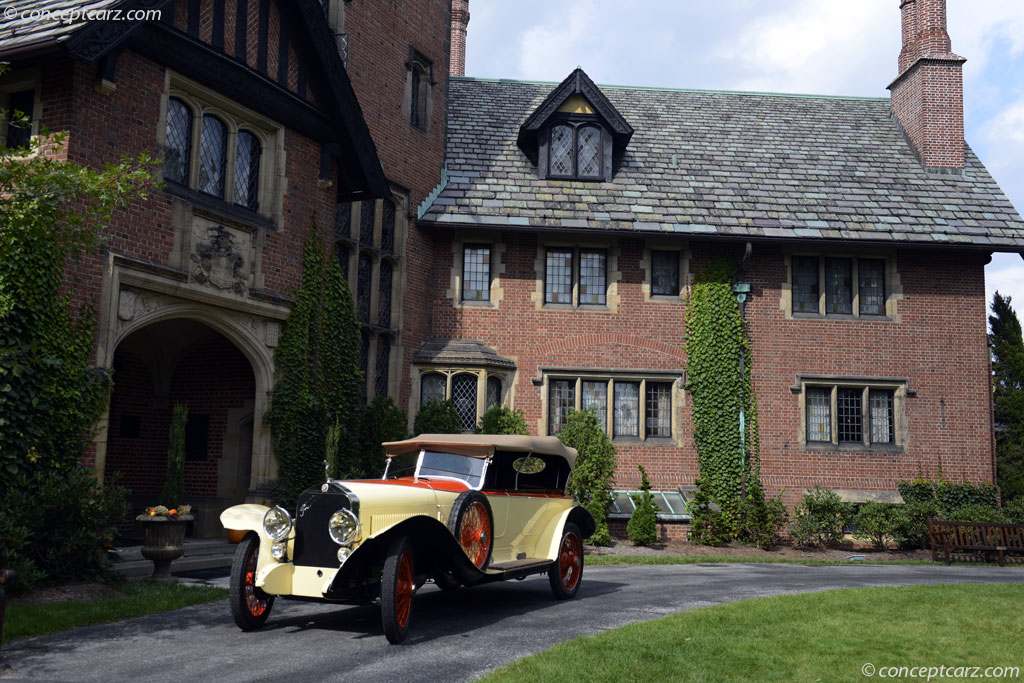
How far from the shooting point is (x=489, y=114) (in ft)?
70.4

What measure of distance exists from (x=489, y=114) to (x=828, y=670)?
677 inches

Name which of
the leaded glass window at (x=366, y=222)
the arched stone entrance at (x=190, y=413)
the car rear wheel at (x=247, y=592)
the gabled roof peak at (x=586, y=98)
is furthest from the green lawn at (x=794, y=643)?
the gabled roof peak at (x=586, y=98)

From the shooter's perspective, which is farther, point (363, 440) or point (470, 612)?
point (363, 440)

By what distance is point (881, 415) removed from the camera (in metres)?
18.8

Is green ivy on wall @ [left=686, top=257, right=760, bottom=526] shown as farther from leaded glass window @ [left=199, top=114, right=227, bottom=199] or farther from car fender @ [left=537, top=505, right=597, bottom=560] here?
leaded glass window @ [left=199, top=114, right=227, bottom=199]

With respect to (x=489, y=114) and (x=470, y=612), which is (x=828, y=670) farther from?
(x=489, y=114)

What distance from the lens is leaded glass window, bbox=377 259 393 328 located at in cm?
1747

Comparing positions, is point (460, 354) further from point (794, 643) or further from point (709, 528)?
point (794, 643)

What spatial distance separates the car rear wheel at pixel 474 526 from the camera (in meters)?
8.03

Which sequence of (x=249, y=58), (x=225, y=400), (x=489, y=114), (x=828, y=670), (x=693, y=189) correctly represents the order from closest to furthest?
1. (x=828, y=670)
2. (x=249, y=58)
3. (x=225, y=400)
4. (x=693, y=189)
5. (x=489, y=114)

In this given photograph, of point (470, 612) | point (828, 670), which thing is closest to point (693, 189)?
point (470, 612)

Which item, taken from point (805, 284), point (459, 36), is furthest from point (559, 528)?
point (459, 36)

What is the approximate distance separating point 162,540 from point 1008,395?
19.7 meters

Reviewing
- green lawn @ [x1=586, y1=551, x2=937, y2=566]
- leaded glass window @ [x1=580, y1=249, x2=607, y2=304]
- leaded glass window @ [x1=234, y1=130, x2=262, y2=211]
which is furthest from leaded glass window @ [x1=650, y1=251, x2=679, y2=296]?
leaded glass window @ [x1=234, y1=130, x2=262, y2=211]
